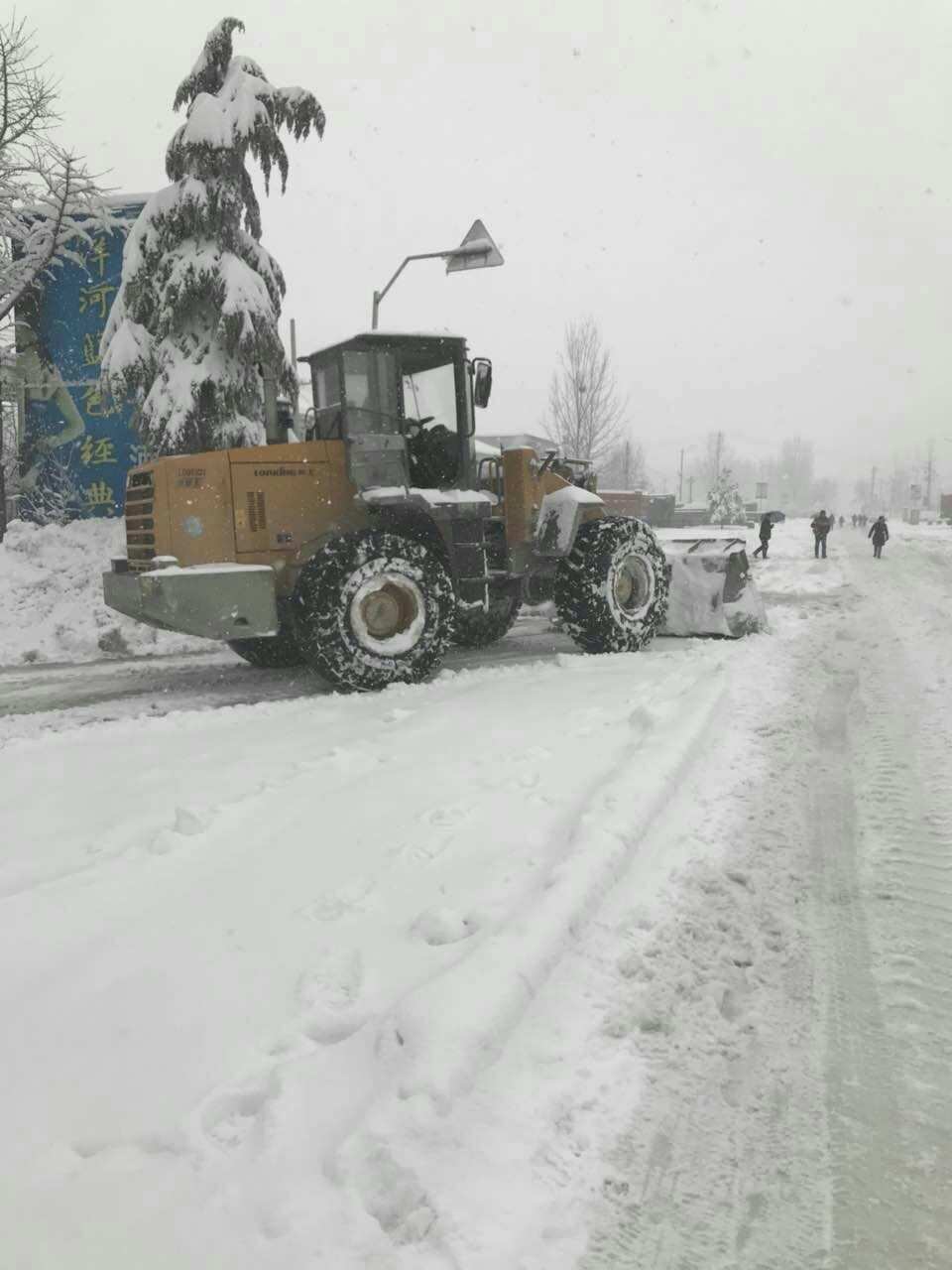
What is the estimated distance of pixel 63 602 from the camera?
35.7ft

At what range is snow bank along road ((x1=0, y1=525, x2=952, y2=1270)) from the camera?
1660mm

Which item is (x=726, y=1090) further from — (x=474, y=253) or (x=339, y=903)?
(x=474, y=253)

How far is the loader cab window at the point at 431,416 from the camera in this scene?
718cm

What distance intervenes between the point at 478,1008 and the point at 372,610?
466cm

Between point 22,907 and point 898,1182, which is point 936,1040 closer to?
point 898,1182

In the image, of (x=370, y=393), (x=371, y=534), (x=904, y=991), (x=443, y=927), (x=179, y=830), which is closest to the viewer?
(x=904, y=991)

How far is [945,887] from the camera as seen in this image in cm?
309

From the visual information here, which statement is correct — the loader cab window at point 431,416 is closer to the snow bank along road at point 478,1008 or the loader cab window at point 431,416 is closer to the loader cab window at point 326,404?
the loader cab window at point 326,404

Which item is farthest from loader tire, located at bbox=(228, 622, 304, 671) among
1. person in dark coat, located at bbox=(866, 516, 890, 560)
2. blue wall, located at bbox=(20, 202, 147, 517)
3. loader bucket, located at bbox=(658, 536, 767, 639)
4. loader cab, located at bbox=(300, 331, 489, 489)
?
person in dark coat, located at bbox=(866, 516, 890, 560)

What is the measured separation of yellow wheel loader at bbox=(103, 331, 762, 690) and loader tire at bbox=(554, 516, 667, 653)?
0.02 m

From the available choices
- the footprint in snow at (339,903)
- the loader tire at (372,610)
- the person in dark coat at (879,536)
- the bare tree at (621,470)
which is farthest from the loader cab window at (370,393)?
the bare tree at (621,470)

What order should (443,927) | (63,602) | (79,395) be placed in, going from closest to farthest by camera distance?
(443,927)
(63,602)
(79,395)

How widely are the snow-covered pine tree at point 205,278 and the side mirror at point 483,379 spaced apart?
5.97 meters

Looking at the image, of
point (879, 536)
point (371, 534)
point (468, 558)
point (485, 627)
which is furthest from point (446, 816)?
point (879, 536)
